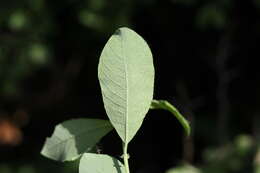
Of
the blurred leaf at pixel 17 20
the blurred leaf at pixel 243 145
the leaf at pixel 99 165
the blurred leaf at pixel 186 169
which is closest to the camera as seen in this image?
the leaf at pixel 99 165

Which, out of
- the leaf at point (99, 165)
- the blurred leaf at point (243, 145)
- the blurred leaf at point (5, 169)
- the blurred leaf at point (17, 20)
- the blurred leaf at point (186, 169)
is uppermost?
the blurred leaf at point (17, 20)

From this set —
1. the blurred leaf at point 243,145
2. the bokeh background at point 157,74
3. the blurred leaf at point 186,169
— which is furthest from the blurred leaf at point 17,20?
the blurred leaf at point 243,145

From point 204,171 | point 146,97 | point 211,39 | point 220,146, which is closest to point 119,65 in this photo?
point 146,97

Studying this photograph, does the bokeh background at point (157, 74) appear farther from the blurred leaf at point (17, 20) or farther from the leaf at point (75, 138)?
the leaf at point (75, 138)

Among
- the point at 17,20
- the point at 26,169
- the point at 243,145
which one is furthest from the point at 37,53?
the point at 243,145

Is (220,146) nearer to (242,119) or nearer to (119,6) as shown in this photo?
(242,119)

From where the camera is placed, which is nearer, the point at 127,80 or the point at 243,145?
the point at 127,80

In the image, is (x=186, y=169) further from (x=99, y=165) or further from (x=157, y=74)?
(x=99, y=165)
